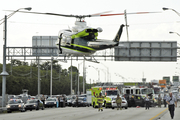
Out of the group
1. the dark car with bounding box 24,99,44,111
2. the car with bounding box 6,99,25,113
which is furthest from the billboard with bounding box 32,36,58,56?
the car with bounding box 6,99,25,113

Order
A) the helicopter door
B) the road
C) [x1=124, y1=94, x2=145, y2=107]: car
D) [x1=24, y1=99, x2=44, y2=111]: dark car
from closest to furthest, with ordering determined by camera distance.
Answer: the road, the helicopter door, [x1=24, y1=99, x2=44, y2=111]: dark car, [x1=124, y1=94, x2=145, y2=107]: car

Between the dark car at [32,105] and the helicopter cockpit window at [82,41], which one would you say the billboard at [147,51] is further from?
the helicopter cockpit window at [82,41]

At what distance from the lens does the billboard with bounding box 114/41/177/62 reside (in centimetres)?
6000

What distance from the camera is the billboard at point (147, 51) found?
60000mm

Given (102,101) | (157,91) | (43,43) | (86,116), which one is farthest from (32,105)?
(157,91)

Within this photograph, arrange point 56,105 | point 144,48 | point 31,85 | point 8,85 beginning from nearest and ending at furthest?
point 56,105, point 144,48, point 8,85, point 31,85

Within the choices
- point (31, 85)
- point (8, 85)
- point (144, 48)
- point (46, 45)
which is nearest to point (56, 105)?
point (46, 45)

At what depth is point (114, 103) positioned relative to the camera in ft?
143

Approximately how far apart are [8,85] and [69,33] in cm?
6689

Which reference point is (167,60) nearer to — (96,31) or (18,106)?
(18,106)

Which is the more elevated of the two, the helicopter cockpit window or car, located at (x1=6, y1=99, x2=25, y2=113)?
the helicopter cockpit window

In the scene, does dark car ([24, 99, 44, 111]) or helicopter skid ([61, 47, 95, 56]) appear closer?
helicopter skid ([61, 47, 95, 56])

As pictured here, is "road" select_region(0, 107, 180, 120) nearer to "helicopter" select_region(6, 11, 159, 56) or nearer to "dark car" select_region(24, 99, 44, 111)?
"helicopter" select_region(6, 11, 159, 56)

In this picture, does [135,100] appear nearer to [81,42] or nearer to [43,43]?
[43,43]
